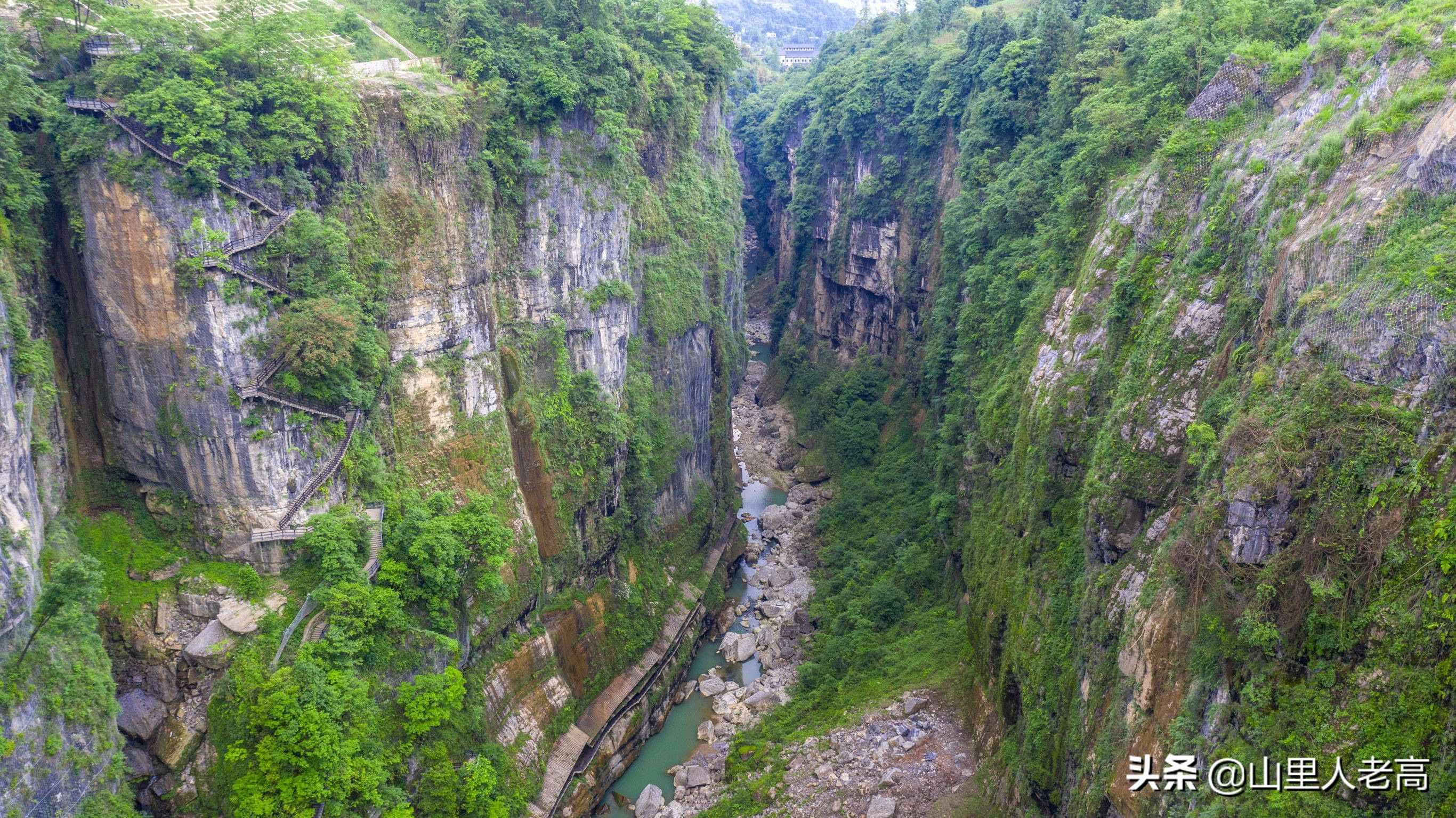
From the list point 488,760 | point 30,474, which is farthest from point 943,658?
point 30,474

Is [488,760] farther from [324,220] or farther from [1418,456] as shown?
[1418,456]

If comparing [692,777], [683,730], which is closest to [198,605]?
[692,777]

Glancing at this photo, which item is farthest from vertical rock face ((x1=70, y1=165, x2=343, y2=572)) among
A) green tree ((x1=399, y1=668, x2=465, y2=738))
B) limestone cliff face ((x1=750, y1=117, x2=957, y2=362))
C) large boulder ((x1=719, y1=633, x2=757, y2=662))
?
limestone cliff face ((x1=750, y1=117, x2=957, y2=362))

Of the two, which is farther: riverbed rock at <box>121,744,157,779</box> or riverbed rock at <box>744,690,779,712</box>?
riverbed rock at <box>744,690,779,712</box>

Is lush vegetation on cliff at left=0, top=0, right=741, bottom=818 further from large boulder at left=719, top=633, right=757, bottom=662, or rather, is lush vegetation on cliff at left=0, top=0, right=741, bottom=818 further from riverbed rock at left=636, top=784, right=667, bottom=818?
riverbed rock at left=636, top=784, right=667, bottom=818

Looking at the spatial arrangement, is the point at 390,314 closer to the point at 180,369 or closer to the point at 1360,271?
the point at 180,369
